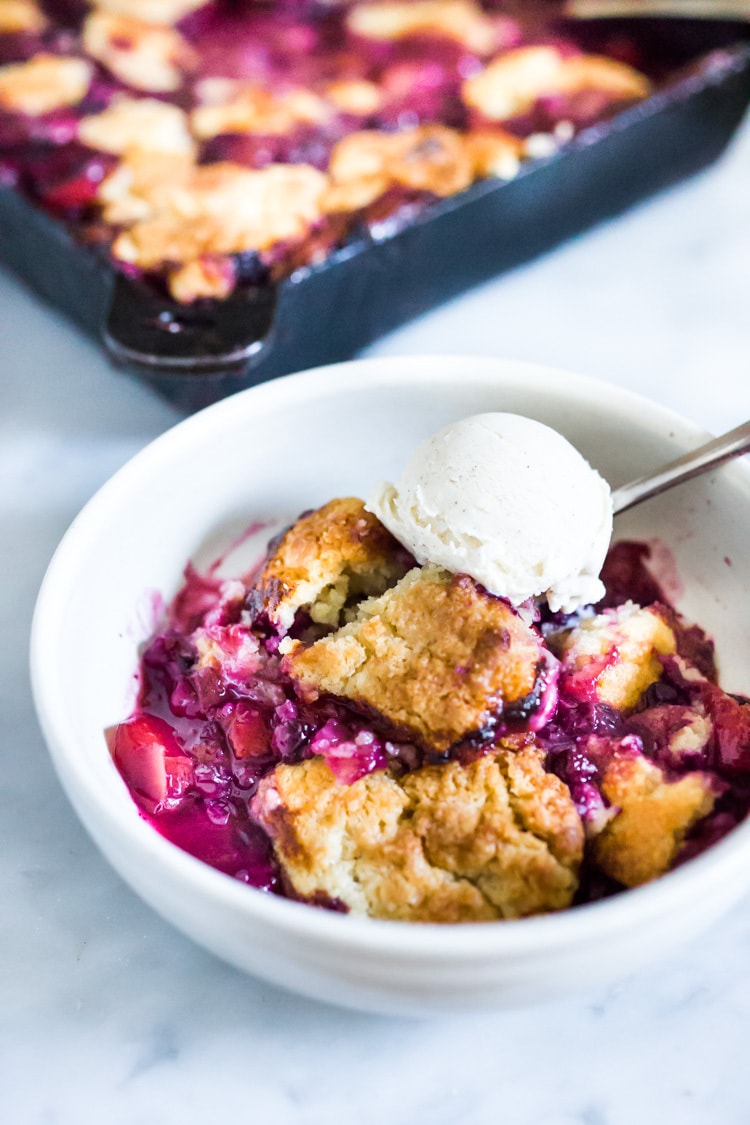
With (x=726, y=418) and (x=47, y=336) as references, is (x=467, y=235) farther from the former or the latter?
(x=47, y=336)

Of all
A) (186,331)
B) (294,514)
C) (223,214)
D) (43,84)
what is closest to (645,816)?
(294,514)

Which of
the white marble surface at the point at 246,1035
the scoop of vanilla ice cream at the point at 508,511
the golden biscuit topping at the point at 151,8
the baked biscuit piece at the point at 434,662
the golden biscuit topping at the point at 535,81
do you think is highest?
the golden biscuit topping at the point at 535,81

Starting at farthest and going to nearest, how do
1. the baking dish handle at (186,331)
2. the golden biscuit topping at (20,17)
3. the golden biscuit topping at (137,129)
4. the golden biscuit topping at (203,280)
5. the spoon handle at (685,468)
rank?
the golden biscuit topping at (20,17)
the golden biscuit topping at (137,129)
the golden biscuit topping at (203,280)
the baking dish handle at (186,331)
the spoon handle at (685,468)

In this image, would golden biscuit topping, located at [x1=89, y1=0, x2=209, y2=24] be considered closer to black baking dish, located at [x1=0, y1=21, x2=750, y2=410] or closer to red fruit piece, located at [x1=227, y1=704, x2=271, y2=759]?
black baking dish, located at [x1=0, y1=21, x2=750, y2=410]

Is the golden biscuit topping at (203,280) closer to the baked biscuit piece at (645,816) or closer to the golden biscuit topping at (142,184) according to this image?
the golden biscuit topping at (142,184)

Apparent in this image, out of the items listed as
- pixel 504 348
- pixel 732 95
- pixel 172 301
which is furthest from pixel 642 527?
pixel 732 95

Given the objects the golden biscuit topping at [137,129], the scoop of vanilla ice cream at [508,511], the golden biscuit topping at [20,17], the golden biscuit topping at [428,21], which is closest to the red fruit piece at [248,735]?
the scoop of vanilla ice cream at [508,511]

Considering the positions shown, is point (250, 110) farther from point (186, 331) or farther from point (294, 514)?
point (294, 514)

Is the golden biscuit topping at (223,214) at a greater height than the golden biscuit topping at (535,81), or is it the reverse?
the golden biscuit topping at (535,81)

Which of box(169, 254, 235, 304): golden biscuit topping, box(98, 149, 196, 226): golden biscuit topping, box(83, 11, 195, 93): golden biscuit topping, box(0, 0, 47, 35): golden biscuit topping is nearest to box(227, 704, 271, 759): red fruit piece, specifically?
box(169, 254, 235, 304): golden biscuit topping
